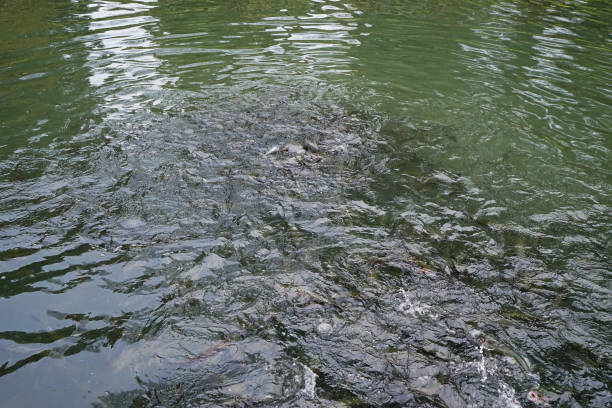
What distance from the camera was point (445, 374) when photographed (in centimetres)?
390

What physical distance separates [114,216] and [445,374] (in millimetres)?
4023

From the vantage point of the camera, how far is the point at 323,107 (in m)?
8.69

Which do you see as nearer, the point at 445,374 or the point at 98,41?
the point at 445,374

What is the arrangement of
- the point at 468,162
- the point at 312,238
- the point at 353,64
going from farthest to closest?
1. the point at 353,64
2. the point at 468,162
3. the point at 312,238

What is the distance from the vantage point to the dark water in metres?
3.92

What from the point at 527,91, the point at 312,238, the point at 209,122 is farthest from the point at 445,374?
the point at 527,91

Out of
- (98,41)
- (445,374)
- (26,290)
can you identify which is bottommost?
(445,374)

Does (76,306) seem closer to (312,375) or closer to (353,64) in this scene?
(312,375)

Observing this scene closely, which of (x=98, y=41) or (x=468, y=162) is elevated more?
(x=98, y=41)

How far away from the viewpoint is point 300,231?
18.1ft

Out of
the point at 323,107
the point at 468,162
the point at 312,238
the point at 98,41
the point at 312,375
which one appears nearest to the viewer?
the point at 312,375

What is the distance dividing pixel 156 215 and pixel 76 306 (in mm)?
1489

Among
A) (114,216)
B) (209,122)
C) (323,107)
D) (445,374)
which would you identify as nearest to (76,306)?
(114,216)

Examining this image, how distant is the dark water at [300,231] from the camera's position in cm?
392
